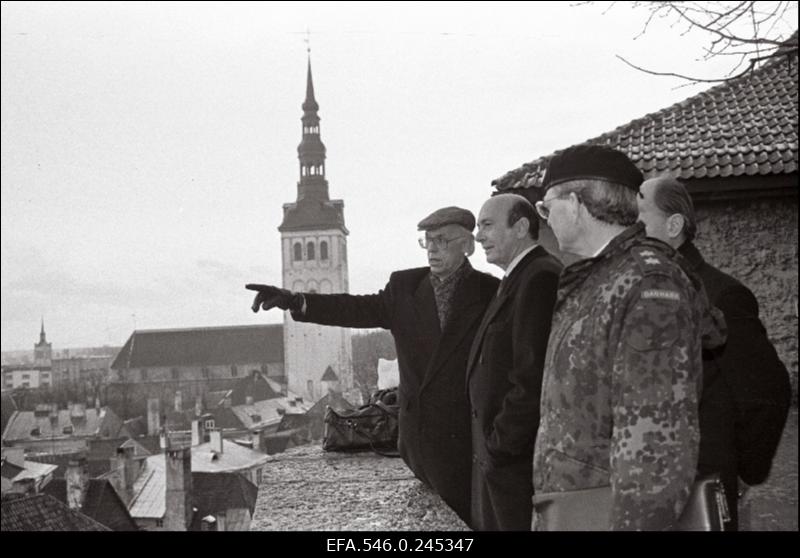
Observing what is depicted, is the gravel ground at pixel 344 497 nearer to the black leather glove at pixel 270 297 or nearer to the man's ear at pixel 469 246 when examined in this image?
the black leather glove at pixel 270 297

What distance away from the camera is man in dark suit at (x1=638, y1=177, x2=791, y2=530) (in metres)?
2.47

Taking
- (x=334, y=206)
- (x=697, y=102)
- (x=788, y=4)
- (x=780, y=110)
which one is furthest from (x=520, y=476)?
(x=697, y=102)

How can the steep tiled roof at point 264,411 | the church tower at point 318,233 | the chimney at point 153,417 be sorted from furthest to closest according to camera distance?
the chimney at point 153,417 < the steep tiled roof at point 264,411 < the church tower at point 318,233

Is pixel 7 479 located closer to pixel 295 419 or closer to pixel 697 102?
pixel 295 419

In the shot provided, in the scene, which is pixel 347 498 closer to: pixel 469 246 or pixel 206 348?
pixel 469 246

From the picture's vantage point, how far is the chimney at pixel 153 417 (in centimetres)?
4475

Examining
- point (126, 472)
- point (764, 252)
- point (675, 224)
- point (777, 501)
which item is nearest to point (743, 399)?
point (675, 224)

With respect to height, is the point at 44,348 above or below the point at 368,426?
above

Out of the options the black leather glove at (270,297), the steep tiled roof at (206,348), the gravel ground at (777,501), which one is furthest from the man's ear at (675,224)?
the steep tiled roof at (206,348)

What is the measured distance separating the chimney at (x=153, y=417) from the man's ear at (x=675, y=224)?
42010 mm

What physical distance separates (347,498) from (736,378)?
4.65 feet

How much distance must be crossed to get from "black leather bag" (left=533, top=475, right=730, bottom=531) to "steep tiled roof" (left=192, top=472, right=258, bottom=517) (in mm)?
22391

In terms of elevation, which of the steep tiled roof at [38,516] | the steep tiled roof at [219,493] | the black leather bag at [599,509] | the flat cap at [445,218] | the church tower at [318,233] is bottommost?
the steep tiled roof at [219,493]

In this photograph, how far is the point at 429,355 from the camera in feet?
9.71
